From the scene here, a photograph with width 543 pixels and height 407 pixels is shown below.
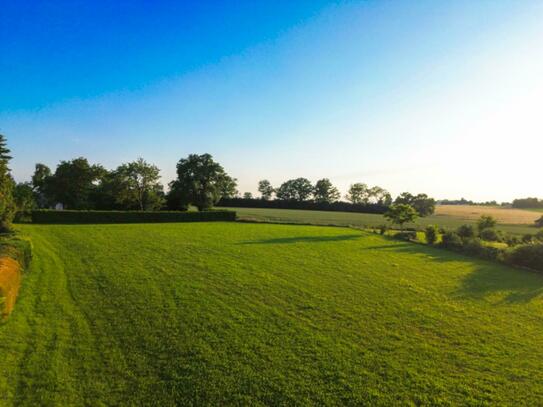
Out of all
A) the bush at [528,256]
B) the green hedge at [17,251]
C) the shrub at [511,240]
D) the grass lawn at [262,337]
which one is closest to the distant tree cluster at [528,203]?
the shrub at [511,240]

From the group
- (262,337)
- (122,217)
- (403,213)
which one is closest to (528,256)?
(403,213)

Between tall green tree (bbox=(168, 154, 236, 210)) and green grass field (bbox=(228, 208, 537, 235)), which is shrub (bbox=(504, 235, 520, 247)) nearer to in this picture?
green grass field (bbox=(228, 208, 537, 235))

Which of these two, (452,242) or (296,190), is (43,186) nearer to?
(452,242)

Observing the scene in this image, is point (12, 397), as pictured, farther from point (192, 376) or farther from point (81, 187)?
point (81, 187)

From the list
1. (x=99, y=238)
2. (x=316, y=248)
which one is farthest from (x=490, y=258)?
(x=99, y=238)

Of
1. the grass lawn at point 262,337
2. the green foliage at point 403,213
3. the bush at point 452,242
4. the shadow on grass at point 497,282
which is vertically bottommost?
the shadow on grass at point 497,282

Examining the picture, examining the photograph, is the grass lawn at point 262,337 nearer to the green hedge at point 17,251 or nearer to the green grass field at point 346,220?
the green hedge at point 17,251
